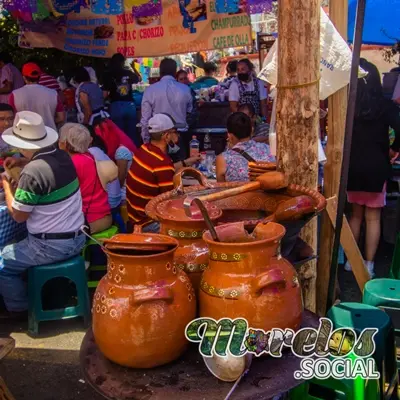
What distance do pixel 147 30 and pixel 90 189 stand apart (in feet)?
14.1

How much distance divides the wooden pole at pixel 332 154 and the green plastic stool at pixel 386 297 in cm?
36

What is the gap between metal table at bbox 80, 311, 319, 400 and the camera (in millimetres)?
1693

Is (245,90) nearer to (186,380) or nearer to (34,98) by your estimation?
(34,98)

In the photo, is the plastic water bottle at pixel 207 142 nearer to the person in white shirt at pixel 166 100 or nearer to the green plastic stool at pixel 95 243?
the person in white shirt at pixel 166 100

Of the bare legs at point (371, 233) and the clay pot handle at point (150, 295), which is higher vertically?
the clay pot handle at point (150, 295)

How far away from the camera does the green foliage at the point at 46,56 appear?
991 cm

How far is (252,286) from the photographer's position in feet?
5.81

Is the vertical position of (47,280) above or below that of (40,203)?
below

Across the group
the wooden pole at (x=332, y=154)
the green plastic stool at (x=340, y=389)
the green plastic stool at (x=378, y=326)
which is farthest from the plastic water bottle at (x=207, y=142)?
the green plastic stool at (x=340, y=389)

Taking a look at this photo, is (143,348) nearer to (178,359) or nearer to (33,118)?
(178,359)

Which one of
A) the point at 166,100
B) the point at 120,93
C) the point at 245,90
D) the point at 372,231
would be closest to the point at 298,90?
the point at 372,231

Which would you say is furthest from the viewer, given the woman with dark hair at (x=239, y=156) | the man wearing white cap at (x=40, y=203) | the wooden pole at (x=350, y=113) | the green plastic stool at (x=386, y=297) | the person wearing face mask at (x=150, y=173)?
the person wearing face mask at (x=150, y=173)

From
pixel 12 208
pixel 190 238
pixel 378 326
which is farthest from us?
pixel 12 208

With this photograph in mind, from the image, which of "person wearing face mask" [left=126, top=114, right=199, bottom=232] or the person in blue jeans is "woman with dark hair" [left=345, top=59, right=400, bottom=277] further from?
the person in blue jeans
